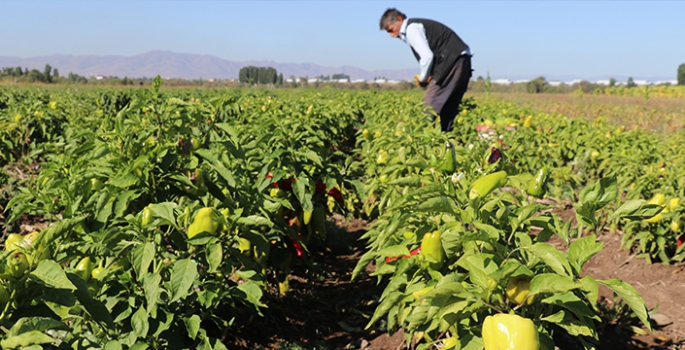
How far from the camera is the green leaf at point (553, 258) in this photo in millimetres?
1505

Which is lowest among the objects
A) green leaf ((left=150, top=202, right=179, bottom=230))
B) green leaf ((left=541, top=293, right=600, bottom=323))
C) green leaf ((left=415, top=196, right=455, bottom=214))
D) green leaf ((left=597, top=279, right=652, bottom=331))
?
green leaf ((left=541, top=293, right=600, bottom=323))

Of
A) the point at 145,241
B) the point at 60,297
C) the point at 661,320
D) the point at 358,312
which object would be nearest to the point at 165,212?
the point at 145,241

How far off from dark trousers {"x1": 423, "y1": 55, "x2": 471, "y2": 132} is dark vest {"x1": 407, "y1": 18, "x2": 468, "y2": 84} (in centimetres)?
7

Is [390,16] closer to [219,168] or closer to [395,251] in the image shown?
[219,168]

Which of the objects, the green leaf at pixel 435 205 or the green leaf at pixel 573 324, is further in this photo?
the green leaf at pixel 435 205

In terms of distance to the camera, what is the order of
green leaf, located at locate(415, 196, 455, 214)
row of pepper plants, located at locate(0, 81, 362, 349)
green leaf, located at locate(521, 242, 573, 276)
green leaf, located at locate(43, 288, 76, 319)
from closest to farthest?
green leaf, located at locate(43, 288, 76, 319), row of pepper plants, located at locate(0, 81, 362, 349), green leaf, located at locate(521, 242, 573, 276), green leaf, located at locate(415, 196, 455, 214)

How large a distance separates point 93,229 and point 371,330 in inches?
67.3

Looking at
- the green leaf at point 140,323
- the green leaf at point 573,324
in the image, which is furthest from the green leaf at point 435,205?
the green leaf at point 140,323

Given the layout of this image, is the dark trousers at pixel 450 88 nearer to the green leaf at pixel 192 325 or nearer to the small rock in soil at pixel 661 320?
the small rock in soil at pixel 661 320

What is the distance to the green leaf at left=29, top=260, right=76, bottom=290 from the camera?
4.00 ft

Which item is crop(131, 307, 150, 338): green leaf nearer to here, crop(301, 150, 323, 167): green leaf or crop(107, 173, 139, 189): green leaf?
crop(107, 173, 139, 189): green leaf

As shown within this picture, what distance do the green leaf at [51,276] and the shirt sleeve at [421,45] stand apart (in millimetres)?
5809

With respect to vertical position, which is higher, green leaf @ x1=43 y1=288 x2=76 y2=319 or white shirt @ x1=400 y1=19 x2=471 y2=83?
white shirt @ x1=400 y1=19 x2=471 y2=83

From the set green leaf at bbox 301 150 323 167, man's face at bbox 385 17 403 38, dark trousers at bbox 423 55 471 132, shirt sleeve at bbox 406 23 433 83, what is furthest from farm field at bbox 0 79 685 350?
man's face at bbox 385 17 403 38
